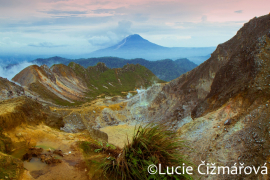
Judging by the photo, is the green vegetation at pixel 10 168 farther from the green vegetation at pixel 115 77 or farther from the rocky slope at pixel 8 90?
the green vegetation at pixel 115 77

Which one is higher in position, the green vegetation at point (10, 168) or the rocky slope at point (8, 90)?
the rocky slope at point (8, 90)

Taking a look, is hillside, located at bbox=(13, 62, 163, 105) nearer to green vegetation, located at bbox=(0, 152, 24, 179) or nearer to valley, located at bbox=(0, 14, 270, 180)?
valley, located at bbox=(0, 14, 270, 180)

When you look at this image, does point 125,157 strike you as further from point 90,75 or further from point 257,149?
point 90,75

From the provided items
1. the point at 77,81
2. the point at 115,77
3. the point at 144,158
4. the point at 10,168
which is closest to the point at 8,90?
the point at 10,168

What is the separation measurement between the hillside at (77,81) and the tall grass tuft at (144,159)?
3918cm

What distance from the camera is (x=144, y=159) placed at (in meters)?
5.47

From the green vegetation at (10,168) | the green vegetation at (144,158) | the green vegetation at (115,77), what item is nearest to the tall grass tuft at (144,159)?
the green vegetation at (144,158)

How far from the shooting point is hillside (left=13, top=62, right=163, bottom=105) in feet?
145

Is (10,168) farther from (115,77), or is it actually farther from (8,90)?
(115,77)

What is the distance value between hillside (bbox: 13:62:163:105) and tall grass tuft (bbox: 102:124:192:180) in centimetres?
3918

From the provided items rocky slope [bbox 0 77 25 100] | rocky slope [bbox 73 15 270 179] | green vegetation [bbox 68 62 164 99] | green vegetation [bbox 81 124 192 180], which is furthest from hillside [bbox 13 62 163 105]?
green vegetation [bbox 81 124 192 180]

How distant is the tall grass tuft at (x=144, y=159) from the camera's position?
524cm

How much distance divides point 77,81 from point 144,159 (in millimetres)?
72463

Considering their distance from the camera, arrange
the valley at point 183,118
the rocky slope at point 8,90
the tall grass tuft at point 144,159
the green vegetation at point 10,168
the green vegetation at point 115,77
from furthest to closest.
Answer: the green vegetation at point 115,77 < the rocky slope at point 8,90 < the valley at point 183,118 < the green vegetation at point 10,168 < the tall grass tuft at point 144,159
